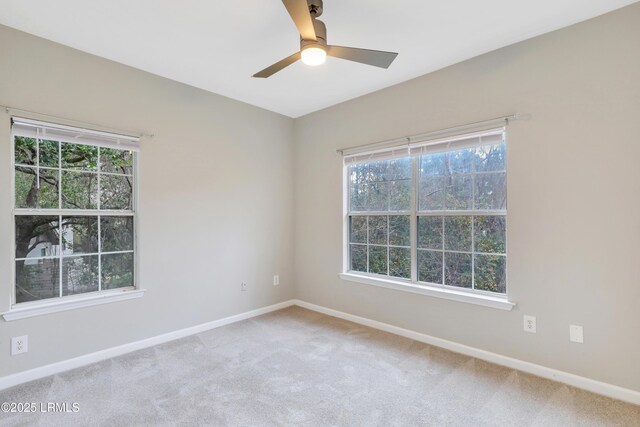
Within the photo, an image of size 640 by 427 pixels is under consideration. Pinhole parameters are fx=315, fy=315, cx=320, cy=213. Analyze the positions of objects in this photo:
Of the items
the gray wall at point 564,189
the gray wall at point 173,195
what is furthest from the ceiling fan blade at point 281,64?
the gray wall at point 173,195

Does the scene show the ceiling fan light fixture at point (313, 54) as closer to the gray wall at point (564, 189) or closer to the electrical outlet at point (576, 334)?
the gray wall at point (564, 189)

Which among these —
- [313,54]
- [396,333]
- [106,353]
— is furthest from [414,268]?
[106,353]

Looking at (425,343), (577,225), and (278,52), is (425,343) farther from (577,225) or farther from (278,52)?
(278,52)

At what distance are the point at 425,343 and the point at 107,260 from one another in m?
3.03

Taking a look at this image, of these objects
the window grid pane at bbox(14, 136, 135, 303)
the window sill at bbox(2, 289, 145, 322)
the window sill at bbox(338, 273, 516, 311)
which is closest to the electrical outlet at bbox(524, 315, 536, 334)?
the window sill at bbox(338, 273, 516, 311)

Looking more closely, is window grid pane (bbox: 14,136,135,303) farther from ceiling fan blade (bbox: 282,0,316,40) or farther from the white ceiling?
ceiling fan blade (bbox: 282,0,316,40)

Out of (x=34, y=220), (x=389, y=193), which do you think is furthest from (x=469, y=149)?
(x=34, y=220)

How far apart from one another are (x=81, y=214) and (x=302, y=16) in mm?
2395

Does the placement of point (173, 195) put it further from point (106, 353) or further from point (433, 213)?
point (433, 213)

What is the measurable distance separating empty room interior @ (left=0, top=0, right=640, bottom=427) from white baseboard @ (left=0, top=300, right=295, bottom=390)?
0.01m

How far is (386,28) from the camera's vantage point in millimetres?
2322

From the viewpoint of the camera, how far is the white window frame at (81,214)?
2.34m

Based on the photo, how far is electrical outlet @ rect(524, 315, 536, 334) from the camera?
244cm

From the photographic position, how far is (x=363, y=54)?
2055 mm
